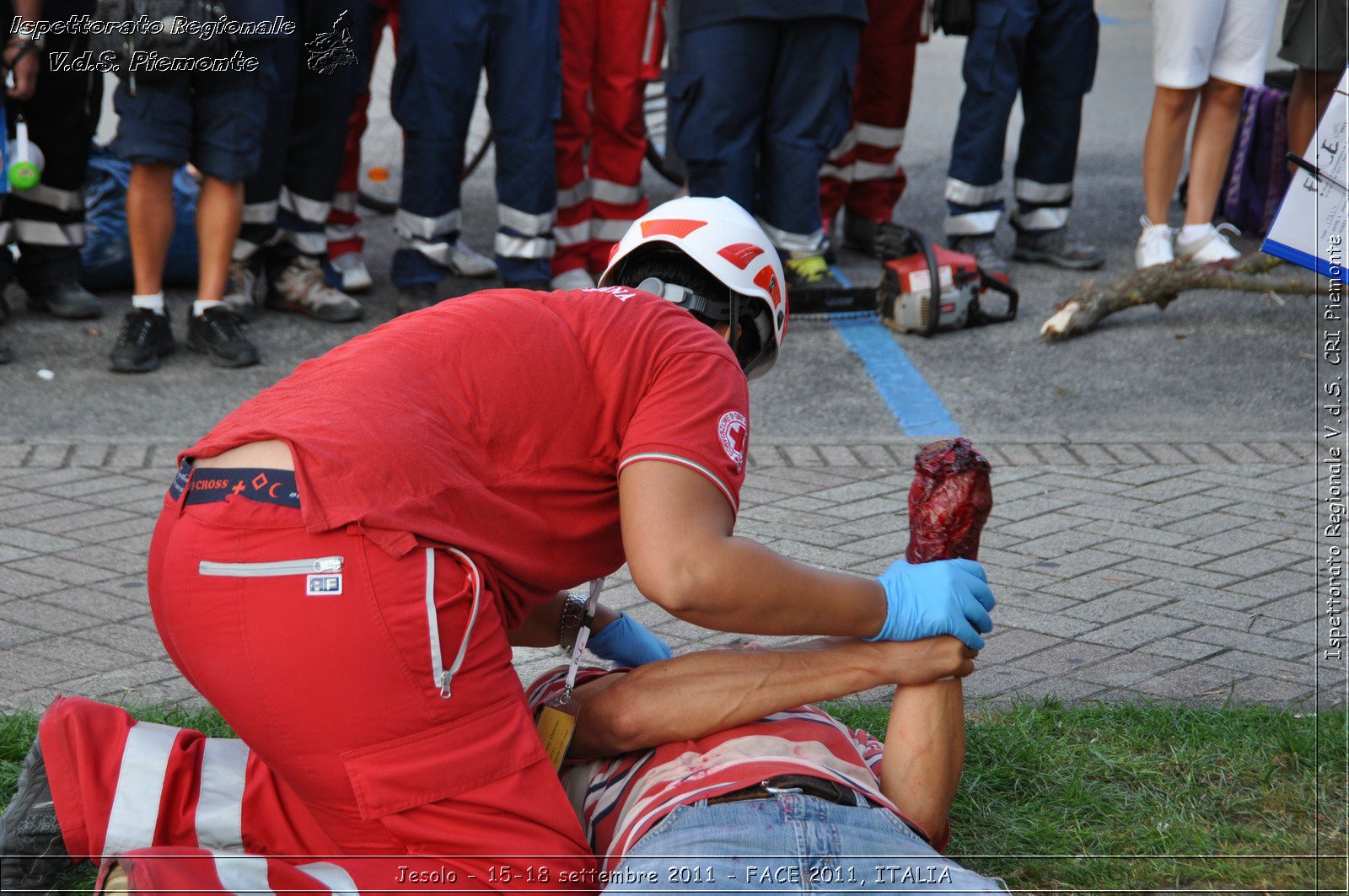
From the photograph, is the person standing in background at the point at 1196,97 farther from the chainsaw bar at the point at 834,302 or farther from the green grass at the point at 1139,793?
the green grass at the point at 1139,793

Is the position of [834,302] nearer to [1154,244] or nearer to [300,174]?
[1154,244]

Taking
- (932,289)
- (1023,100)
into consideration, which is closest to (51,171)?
(932,289)

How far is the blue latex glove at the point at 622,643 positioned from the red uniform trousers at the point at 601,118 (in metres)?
3.56

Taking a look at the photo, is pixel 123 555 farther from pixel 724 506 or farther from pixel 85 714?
pixel 724 506

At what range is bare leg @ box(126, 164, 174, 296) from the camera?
501cm

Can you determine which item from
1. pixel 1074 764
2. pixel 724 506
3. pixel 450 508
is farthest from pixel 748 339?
pixel 1074 764

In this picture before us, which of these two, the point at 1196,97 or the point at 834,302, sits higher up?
the point at 1196,97

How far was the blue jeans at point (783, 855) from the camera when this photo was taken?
1855 mm

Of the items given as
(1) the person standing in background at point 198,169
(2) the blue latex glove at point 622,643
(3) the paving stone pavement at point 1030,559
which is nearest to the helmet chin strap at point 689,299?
(2) the blue latex glove at point 622,643

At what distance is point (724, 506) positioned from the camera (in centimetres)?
206

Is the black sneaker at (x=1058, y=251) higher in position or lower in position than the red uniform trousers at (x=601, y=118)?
lower

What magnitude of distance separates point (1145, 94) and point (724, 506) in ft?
38.9

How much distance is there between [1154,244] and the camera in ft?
21.7

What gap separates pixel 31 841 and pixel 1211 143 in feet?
19.0
